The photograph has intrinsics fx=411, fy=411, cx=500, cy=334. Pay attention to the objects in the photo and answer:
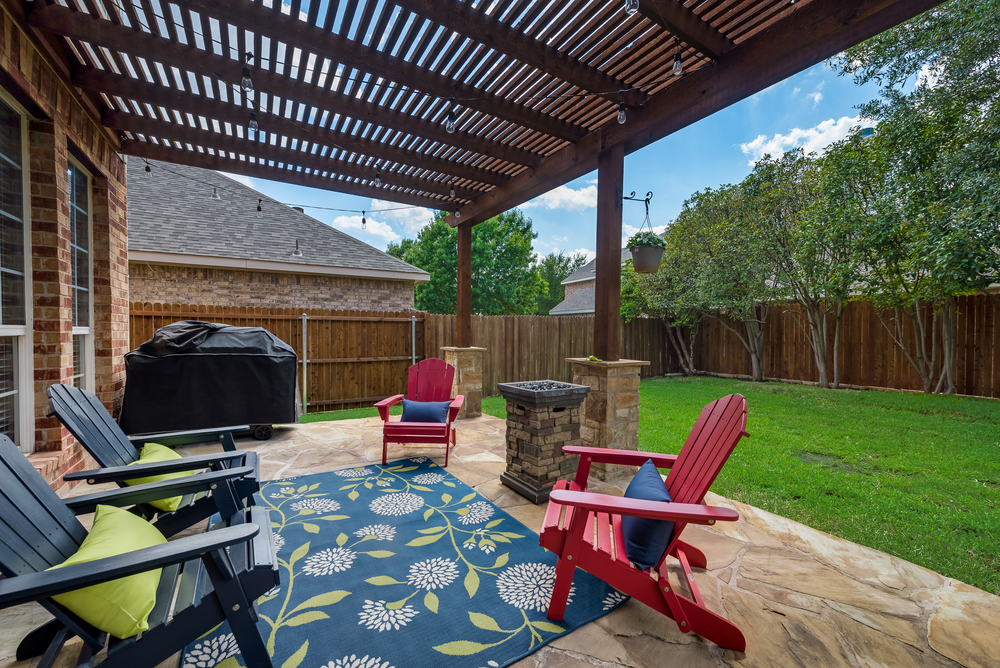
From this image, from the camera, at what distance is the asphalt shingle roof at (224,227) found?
8039 mm

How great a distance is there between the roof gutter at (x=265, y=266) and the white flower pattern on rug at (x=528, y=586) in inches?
322

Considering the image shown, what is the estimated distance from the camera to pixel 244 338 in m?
4.64

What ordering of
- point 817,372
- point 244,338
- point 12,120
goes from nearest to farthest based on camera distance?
point 12,120, point 244,338, point 817,372

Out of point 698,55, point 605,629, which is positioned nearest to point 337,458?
point 605,629

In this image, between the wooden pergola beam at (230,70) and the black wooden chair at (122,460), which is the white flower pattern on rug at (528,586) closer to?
the black wooden chair at (122,460)

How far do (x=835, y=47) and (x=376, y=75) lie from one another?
2.90 metres

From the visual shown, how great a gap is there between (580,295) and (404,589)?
612 inches

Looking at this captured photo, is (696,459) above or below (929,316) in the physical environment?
below

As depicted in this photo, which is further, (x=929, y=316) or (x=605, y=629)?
(x=929, y=316)

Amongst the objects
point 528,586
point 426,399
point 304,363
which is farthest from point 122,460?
point 304,363

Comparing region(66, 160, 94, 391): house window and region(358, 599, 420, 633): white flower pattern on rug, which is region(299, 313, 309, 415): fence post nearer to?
region(66, 160, 94, 391): house window

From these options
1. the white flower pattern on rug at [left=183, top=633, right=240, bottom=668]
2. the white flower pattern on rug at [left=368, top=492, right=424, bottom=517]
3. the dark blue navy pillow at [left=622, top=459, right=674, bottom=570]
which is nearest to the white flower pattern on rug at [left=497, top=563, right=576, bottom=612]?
the dark blue navy pillow at [left=622, top=459, right=674, bottom=570]

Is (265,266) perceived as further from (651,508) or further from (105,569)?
(651,508)

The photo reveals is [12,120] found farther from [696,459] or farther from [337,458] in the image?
[696,459]
